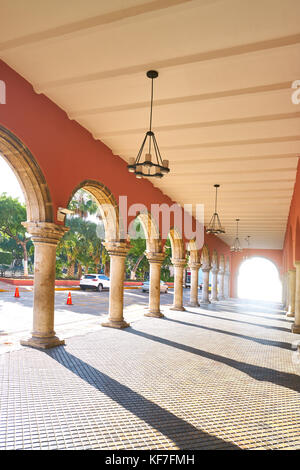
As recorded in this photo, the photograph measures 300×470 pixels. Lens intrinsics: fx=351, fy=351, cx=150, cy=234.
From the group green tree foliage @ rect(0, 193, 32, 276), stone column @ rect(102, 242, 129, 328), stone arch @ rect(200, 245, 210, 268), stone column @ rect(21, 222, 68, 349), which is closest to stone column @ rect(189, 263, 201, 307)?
stone arch @ rect(200, 245, 210, 268)

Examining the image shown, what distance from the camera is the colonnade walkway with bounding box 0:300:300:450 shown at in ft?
10.4

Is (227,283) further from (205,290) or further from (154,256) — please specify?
(154,256)

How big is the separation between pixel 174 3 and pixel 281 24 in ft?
4.15

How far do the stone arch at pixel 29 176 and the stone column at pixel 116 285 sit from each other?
298 centimetres

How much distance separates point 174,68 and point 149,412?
452 centimetres

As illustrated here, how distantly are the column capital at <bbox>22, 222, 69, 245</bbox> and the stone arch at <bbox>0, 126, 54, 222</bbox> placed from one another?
0.31ft

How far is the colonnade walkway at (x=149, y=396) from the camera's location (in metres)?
3.17

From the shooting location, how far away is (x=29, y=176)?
6074 mm

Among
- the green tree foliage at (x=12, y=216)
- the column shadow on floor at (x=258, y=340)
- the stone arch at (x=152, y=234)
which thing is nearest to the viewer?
the column shadow on floor at (x=258, y=340)

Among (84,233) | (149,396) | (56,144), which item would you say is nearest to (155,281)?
(56,144)

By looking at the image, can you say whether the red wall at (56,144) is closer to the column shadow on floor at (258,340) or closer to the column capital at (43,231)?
the column capital at (43,231)

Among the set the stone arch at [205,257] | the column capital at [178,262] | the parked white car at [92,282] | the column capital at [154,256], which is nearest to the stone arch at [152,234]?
the column capital at [154,256]

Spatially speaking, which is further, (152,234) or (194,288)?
(194,288)

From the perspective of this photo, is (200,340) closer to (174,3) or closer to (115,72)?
(115,72)
